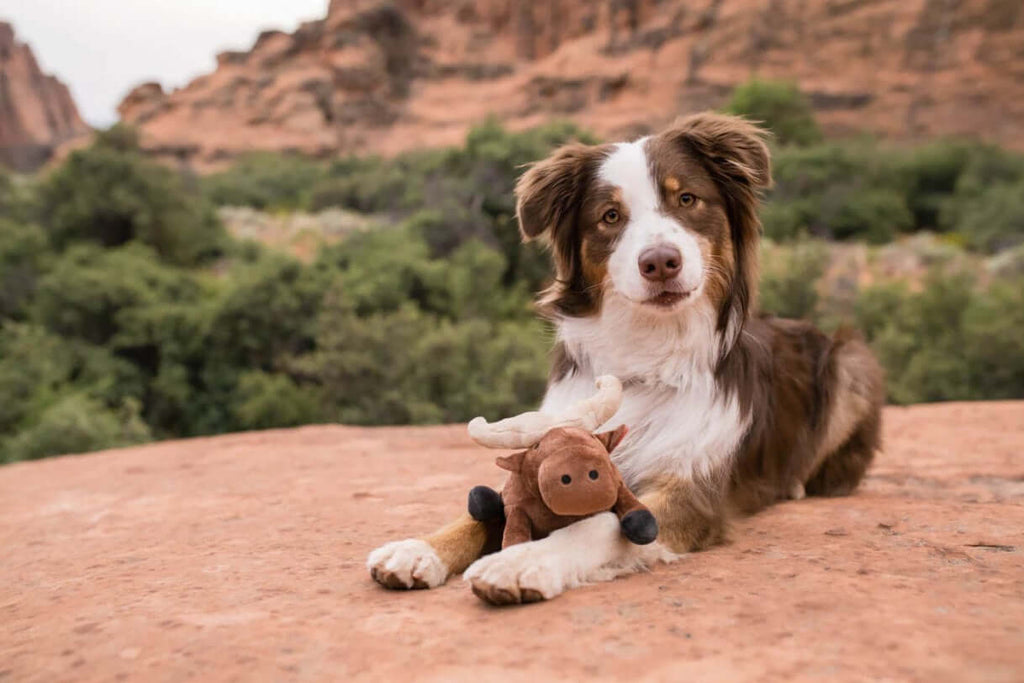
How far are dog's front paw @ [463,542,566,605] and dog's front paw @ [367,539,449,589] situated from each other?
24 cm

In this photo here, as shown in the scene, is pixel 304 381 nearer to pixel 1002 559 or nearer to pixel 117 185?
pixel 117 185

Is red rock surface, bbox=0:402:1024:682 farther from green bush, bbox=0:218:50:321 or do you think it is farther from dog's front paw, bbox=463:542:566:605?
green bush, bbox=0:218:50:321

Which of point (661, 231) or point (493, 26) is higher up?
point (493, 26)

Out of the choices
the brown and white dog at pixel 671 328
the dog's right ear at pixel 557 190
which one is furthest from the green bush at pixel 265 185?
the brown and white dog at pixel 671 328

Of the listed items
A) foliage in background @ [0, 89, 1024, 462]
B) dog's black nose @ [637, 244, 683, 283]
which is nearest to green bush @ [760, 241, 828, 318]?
foliage in background @ [0, 89, 1024, 462]

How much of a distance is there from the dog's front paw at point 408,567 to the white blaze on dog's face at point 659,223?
1.38 meters

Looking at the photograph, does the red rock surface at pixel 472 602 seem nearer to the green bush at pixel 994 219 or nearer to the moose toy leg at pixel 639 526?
the moose toy leg at pixel 639 526

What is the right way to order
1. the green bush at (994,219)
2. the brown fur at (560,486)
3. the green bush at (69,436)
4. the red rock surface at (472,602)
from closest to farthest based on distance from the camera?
the red rock surface at (472,602) → the brown fur at (560,486) → the green bush at (69,436) → the green bush at (994,219)

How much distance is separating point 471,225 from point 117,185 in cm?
1068

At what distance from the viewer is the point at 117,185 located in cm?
2423

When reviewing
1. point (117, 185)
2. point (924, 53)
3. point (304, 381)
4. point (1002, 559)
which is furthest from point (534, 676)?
point (924, 53)

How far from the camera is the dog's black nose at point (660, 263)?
10.8 feet

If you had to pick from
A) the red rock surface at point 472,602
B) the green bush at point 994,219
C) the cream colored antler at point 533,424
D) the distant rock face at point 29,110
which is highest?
the distant rock face at point 29,110

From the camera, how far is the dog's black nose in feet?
10.8
